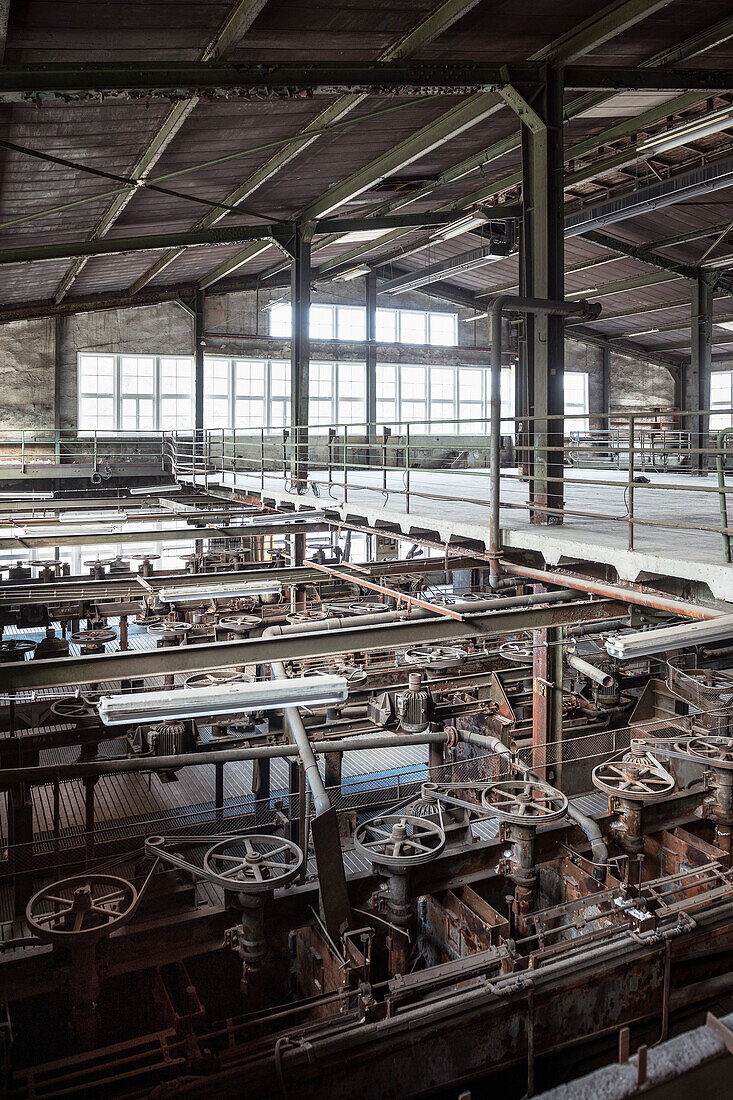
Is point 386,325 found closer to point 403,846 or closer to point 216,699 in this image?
point 403,846

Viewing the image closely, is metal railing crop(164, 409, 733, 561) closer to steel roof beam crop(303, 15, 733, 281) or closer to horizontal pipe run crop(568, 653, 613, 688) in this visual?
horizontal pipe run crop(568, 653, 613, 688)

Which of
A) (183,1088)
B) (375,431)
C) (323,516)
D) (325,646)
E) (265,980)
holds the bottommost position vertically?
Result: (265,980)

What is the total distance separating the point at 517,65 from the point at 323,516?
250 inches

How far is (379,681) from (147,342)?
17622 mm

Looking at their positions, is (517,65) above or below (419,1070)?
above

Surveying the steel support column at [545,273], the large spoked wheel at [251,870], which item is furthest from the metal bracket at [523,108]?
the large spoked wheel at [251,870]

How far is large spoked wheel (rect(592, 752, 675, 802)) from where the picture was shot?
825 centimetres

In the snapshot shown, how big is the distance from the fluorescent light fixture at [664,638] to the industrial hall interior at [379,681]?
0.03m

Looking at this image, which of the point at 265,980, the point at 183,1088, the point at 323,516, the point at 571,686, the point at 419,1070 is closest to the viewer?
the point at 183,1088

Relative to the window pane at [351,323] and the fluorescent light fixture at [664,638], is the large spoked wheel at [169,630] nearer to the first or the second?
the fluorescent light fixture at [664,638]

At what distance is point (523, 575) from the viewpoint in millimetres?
7551

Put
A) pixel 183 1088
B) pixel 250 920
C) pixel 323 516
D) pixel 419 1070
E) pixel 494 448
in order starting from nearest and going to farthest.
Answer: pixel 183 1088 → pixel 419 1070 → pixel 250 920 → pixel 494 448 → pixel 323 516

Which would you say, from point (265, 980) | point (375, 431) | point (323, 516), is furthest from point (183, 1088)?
point (375, 431)

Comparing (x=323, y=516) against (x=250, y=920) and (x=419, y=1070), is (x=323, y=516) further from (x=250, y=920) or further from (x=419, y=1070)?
(x=419, y=1070)
